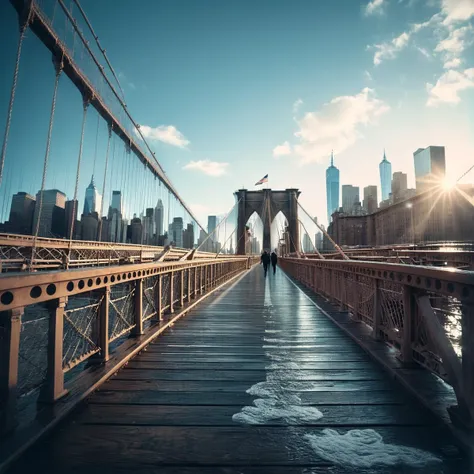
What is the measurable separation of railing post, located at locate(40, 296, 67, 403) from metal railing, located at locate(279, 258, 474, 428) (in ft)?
8.36

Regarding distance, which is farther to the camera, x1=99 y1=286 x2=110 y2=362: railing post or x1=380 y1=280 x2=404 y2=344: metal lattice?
x1=380 y1=280 x2=404 y2=344: metal lattice

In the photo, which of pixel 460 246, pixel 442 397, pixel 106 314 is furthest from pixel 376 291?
pixel 460 246

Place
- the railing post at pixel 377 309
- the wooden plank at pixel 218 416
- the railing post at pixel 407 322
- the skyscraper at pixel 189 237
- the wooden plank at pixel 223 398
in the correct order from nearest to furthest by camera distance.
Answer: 1. the wooden plank at pixel 218 416
2. the wooden plank at pixel 223 398
3. the railing post at pixel 407 322
4. the railing post at pixel 377 309
5. the skyscraper at pixel 189 237

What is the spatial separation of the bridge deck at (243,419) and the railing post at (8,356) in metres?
0.29

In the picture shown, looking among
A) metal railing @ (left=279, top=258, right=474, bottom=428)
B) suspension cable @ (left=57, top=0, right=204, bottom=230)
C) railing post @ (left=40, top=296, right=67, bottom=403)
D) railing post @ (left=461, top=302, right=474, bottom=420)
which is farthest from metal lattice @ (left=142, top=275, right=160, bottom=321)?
suspension cable @ (left=57, top=0, right=204, bottom=230)

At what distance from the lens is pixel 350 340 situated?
4.04 metres

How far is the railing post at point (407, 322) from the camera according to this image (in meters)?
2.77

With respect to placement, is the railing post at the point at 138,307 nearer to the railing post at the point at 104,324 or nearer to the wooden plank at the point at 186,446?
the railing post at the point at 104,324

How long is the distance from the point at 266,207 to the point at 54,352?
48.7m

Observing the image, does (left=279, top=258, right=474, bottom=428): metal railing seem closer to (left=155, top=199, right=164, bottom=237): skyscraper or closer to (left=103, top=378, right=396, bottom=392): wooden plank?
(left=103, top=378, right=396, bottom=392): wooden plank

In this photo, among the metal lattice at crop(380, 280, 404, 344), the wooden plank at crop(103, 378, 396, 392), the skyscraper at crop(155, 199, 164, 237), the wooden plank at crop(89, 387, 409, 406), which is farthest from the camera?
the skyscraper at crop(155, 199, 164, 237)

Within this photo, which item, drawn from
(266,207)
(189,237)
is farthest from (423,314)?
(189,237)

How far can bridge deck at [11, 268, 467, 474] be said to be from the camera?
1.68m

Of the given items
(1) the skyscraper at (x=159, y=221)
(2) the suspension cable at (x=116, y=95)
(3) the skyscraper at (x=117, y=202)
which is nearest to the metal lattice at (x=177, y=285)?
(2) the suspension cable at (x=116, y=95)
